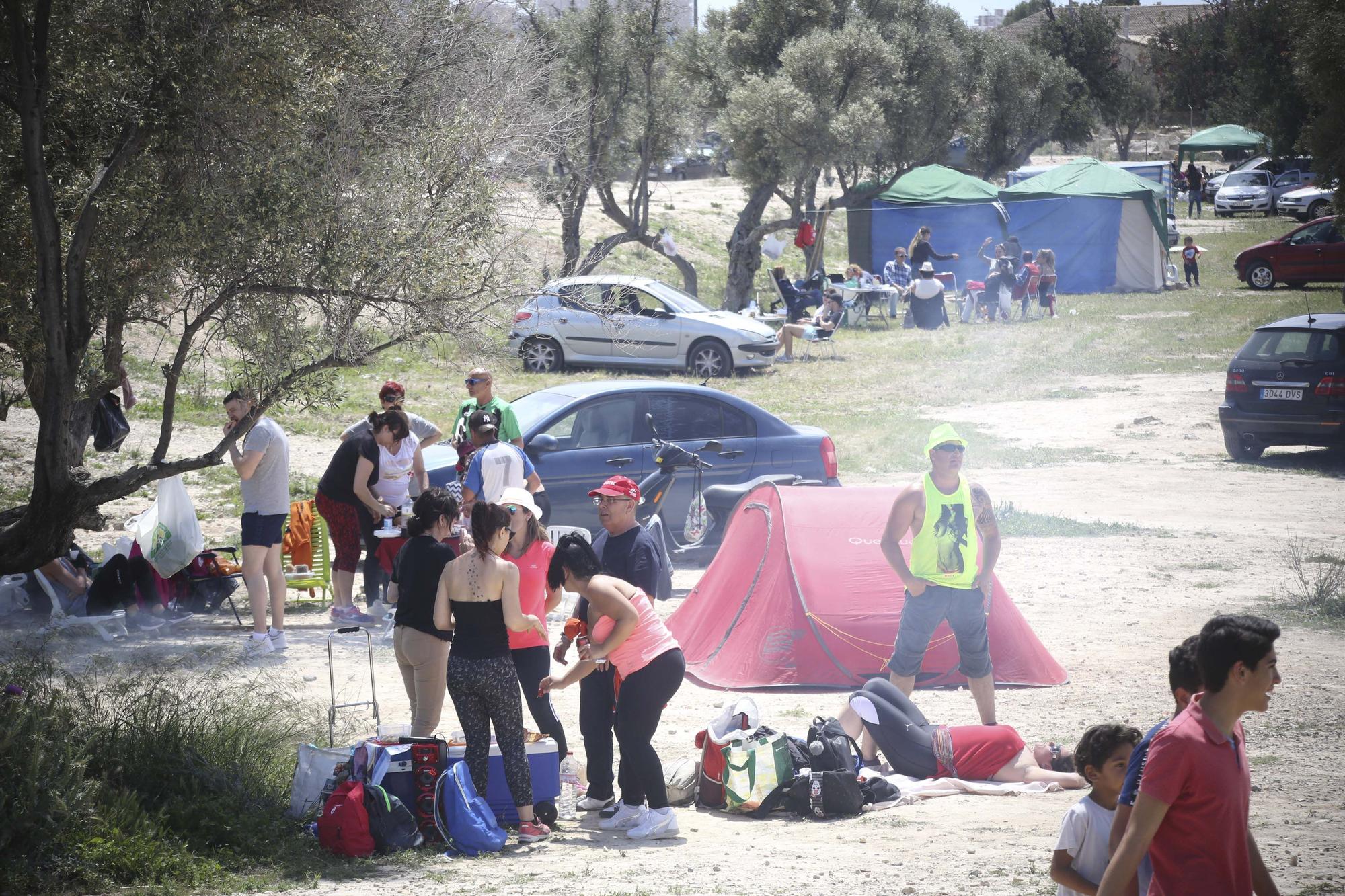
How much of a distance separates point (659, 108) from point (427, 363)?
373 inches

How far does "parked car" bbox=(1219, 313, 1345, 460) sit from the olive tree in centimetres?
1140

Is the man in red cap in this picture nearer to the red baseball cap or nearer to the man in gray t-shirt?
the red baseball cap

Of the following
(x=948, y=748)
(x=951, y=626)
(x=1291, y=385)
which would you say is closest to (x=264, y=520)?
(x=951, y=626)

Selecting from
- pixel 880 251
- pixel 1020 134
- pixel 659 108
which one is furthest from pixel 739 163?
pixel 1020 134

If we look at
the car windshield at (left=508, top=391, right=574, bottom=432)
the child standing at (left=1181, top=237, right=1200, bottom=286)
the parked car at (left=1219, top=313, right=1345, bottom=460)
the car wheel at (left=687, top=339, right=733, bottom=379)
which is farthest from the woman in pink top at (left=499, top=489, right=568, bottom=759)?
the child standing at (left=1181, top=237, right=1200, bottom=286)

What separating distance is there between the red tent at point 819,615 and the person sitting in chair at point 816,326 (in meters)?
15.3

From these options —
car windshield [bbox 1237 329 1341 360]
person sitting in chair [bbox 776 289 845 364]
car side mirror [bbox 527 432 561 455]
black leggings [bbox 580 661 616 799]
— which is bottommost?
black leggings [bbox 580 661 616 799]

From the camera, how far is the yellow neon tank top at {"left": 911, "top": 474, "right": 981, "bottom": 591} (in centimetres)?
682

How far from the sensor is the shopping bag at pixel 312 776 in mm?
5593

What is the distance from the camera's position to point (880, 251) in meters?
33.2

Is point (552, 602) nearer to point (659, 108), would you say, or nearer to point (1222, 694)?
point (1222, 694)

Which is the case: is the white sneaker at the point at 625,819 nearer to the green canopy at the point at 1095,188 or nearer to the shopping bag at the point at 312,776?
the shopping bag at the point at 312,776

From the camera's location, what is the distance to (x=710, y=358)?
848 inches

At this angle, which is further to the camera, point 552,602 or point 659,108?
point 659,108
